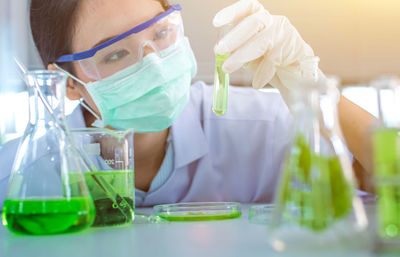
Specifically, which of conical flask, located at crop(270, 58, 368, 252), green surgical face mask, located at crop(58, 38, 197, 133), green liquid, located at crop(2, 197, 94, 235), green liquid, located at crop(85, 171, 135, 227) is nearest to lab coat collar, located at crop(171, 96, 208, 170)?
green surgical face mask, located at crop(58, 38, 197, 133)

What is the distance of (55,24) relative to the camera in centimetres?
164

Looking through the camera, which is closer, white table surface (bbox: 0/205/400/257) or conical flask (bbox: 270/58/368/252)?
conical flask (bbox: 270/58/368/252)

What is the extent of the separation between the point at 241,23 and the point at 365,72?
1848mm

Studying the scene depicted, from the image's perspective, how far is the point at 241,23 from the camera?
1220 millimetres

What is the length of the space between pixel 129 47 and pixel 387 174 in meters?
1.09

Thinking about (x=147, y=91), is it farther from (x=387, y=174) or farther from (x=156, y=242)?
(x=387, y=174)

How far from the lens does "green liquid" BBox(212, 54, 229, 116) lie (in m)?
1.19

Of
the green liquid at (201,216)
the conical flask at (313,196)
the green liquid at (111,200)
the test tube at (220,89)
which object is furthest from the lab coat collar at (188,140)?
the conical flask at (313,196)

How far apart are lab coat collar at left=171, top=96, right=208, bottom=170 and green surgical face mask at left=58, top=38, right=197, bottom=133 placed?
7.6 inches

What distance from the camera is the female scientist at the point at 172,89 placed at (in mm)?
1359

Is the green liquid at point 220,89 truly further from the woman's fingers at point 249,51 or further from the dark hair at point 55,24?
the dark hair at point 55,24

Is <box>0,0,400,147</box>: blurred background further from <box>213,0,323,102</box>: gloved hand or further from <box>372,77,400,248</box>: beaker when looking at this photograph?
<box>372,77,400,248</box>: beaker

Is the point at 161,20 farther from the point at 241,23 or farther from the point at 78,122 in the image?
the point at 78,122

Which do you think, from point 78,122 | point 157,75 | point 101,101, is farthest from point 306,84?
point 78,122
